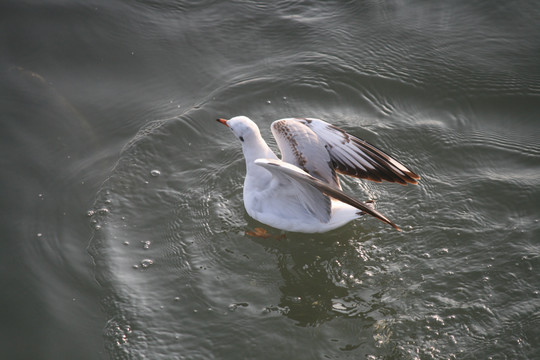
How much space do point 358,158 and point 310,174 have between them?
0.45 meters

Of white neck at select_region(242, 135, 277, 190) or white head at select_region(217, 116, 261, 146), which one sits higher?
white head at select_region(217, 116, 261, 146)

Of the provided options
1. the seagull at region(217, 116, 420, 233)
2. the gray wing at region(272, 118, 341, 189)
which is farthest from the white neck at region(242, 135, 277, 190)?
the gray wing at region(272, 118, 341, 189)

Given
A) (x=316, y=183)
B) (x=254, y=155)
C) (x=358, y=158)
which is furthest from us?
(x=254, y=155)

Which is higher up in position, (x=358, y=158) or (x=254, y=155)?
(x=358, y=158)

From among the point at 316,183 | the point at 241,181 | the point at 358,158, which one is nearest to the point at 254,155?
the point at 241,181

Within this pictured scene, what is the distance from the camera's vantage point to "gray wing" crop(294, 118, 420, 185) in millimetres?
4816

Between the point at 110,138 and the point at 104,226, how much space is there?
51.6 inches

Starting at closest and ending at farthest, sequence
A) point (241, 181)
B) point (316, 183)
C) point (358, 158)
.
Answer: point (316, 183) → point (358, 158) → point (241, 181)

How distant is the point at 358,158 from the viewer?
4.97 m

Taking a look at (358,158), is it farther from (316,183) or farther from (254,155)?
(254,155)

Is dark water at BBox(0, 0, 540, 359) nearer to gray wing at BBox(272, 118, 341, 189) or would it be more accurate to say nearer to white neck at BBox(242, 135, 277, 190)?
white neck at BBox(242, 135, 277, 190)

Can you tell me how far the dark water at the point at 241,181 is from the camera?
14.2 feet

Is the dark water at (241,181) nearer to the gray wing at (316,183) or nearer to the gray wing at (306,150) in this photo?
the gray wing at (306,150)

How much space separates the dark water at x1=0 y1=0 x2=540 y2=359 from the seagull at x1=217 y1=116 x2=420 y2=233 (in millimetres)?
275
